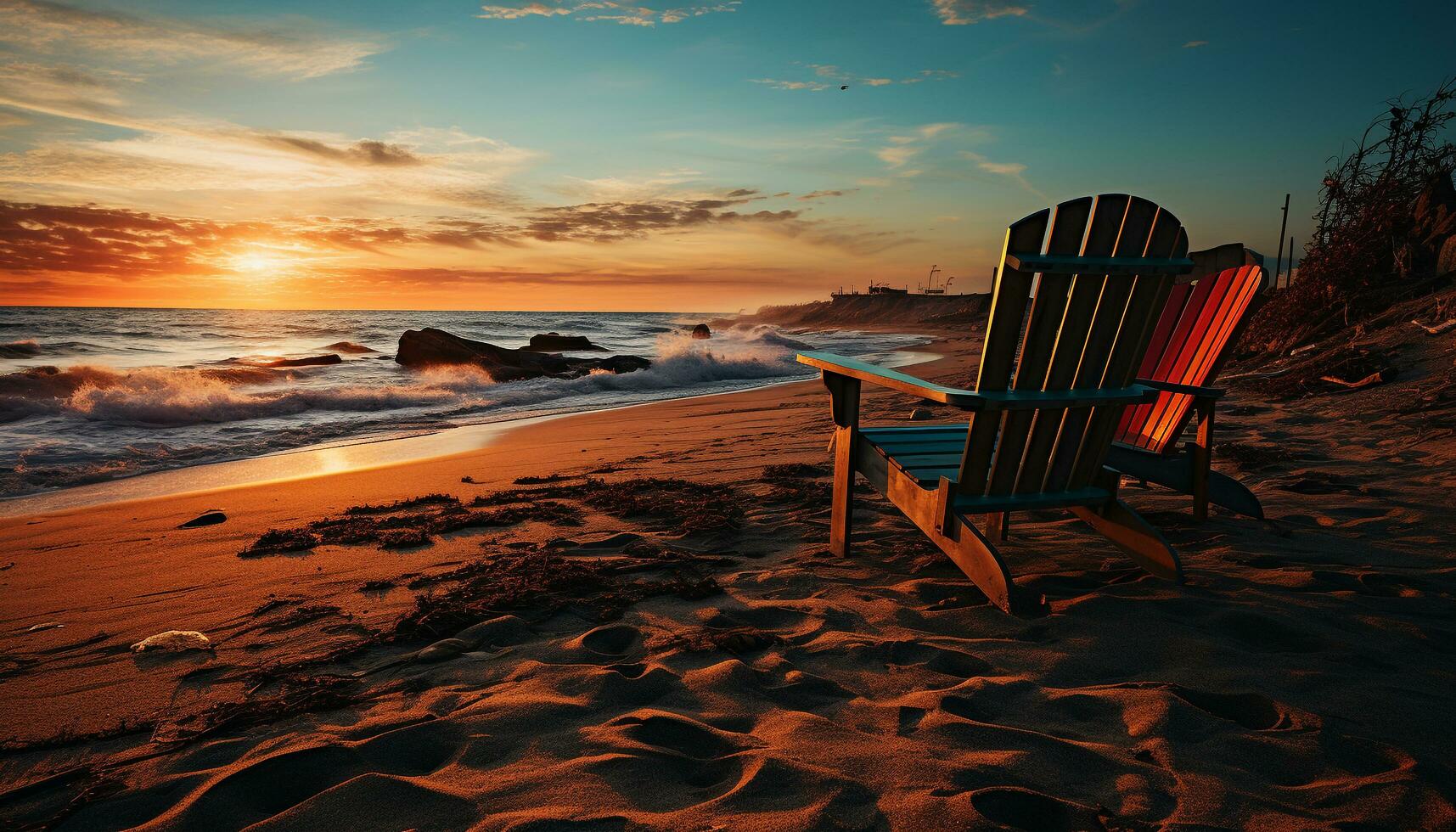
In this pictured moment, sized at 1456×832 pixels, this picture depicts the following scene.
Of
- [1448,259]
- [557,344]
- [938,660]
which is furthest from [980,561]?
[557,344]

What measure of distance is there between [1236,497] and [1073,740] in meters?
2.37

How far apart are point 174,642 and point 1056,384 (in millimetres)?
3435

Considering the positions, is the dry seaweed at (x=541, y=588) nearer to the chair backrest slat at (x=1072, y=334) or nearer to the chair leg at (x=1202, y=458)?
the chair backrest slat at (x=1072, y=334)

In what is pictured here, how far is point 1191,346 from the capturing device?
3.49 meters

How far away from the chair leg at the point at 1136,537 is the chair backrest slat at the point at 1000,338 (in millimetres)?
674

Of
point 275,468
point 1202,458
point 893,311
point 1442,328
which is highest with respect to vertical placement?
A: point 893,311

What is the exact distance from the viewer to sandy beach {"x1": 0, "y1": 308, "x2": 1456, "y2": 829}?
4.98ft

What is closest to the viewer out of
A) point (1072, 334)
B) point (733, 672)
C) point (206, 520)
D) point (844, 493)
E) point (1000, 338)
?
point (733, 672)

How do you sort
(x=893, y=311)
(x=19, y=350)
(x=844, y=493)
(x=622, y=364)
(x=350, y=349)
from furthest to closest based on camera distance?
1. (x=893, y=311)
2. (x=350, y=349)
3. (x=19, y=350)
4. (x=622, y=364)
5. (x=844, y=493)

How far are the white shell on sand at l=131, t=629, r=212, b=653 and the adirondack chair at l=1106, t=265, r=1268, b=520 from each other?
3.93m

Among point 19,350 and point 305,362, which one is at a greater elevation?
point 305,362

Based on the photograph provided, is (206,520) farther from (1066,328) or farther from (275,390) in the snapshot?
(275,390)

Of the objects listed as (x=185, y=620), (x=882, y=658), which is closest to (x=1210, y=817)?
(x=882, y=658)

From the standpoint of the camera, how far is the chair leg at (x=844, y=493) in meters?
3.12
